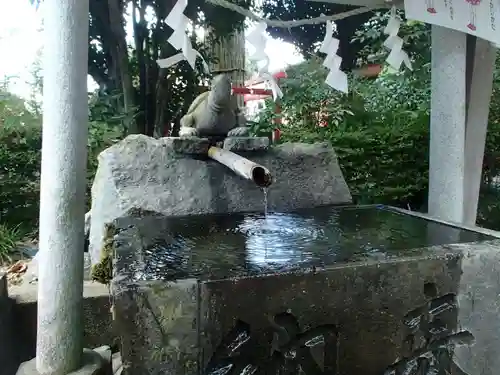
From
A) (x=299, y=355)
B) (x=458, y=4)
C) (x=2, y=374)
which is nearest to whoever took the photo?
(x=299, y=355)

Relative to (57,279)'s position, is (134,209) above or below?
above

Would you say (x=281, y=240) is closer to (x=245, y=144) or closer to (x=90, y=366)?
(x=90, y=366)

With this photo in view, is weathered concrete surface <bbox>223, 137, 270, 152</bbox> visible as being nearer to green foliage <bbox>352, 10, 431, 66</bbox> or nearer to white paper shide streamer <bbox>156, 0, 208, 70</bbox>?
white paper shide streamer <bbox>156, 0, 208, 70</bbox>

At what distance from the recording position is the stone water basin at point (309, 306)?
59.6 inches

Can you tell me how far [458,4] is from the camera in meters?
3.25

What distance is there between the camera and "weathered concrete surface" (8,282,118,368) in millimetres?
2939

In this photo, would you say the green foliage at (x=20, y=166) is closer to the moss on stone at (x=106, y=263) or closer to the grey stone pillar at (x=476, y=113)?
the moss on stone at (x=106, y=263)

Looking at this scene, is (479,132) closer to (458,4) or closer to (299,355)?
(458,4)

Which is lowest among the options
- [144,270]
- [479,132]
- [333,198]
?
[144,270]

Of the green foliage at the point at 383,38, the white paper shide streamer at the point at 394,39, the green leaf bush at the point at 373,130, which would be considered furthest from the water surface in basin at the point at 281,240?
the green foliage at the point at 383,38

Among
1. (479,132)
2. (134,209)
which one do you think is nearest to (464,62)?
A: (479,132)

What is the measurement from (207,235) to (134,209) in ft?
2.63

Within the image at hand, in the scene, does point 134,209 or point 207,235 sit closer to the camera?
point 207,235

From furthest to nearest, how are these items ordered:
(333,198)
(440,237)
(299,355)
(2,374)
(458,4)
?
(333,198) → (458,4) → (2,374) → (440,237) → (299,355)
